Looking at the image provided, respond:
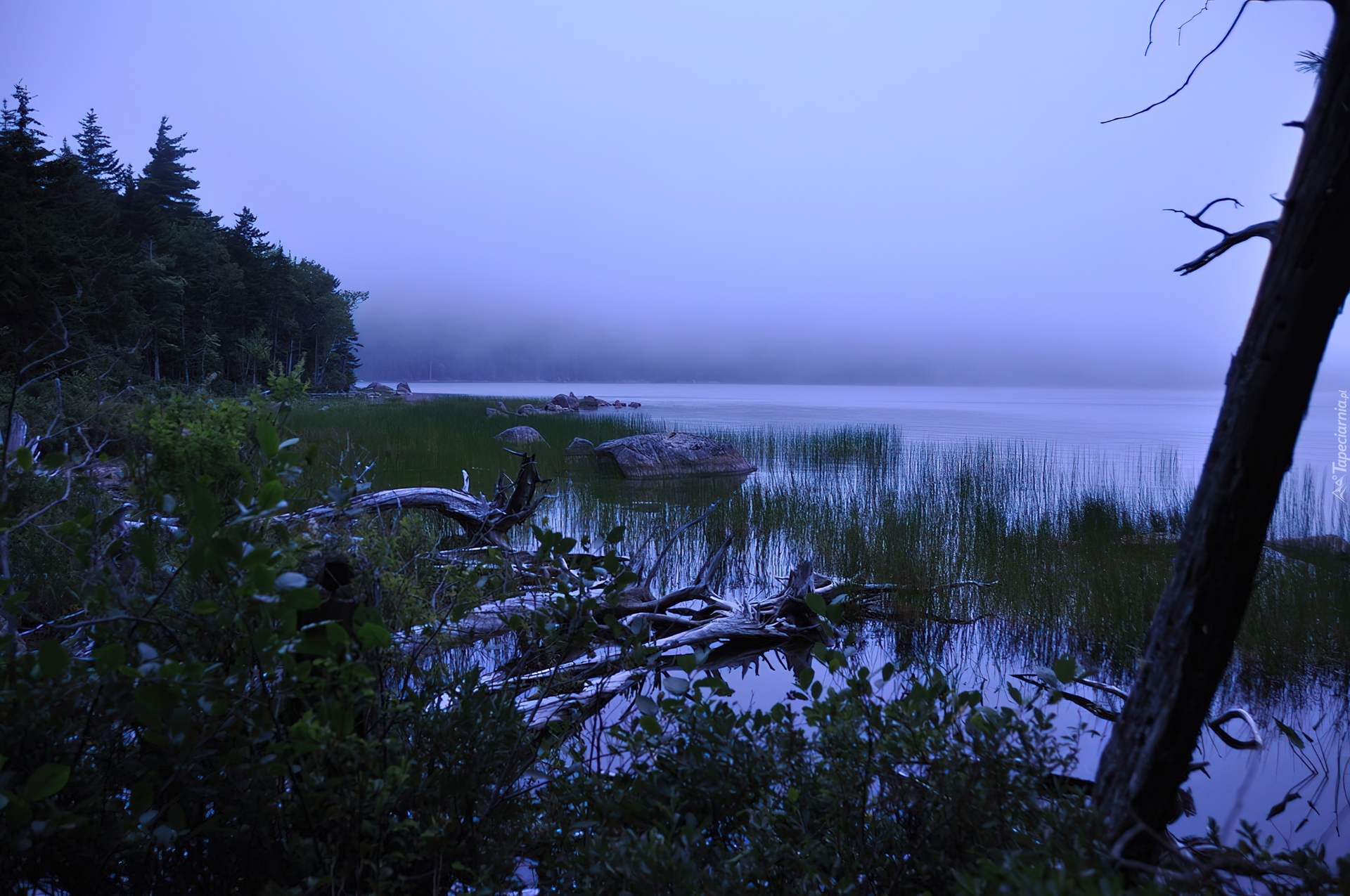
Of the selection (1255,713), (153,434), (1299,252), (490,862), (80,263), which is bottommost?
(1255,713)

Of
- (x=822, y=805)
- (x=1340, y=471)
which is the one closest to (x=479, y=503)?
(x=822, y=805)

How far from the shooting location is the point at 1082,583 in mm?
5633

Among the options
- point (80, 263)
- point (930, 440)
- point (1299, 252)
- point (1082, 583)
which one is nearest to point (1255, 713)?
point (1082, 583)

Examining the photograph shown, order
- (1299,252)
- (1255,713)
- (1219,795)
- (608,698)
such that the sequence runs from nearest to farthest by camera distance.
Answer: (1299,252)
(1219,795)
(608,698)
(1255,713)

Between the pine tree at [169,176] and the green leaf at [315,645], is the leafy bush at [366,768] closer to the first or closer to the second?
the green leaf at [315,645]

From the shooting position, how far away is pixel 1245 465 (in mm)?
1221

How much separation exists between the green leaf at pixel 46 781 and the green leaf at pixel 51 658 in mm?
148

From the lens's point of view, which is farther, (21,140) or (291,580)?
(21,140)

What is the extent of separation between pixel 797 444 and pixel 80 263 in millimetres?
20994

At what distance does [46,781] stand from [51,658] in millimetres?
191

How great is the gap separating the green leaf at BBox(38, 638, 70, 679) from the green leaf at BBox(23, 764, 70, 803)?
0.49 feet

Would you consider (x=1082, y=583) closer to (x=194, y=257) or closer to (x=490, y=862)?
(x=490, y=862)

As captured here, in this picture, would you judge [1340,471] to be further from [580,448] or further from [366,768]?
[366,768]

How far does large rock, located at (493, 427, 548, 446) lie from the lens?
15.4 m
